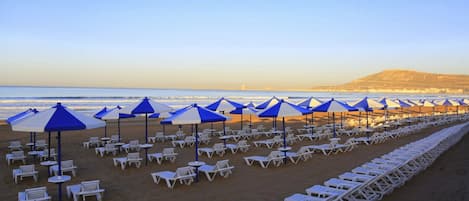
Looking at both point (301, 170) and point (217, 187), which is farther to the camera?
point (301, 170)

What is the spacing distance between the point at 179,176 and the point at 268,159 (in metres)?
3.03

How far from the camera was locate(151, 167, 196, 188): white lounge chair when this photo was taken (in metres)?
8.41

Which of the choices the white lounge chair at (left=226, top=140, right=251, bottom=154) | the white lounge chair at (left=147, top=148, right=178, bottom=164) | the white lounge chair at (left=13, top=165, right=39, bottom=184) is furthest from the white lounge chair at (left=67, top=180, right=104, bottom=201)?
the white lounge chair at (left=226, top=140, right=251, bottom=154)

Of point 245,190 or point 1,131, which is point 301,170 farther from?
point 1,131

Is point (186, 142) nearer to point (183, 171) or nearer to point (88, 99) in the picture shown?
point (183, 171)

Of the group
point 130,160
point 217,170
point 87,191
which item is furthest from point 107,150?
point 87,191

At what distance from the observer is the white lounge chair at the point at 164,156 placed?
444 inches

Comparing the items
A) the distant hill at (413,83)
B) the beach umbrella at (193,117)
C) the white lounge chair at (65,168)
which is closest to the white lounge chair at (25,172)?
the white lounge chair at (65,168)

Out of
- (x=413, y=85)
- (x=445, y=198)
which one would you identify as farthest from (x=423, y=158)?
(x=413, y=85)

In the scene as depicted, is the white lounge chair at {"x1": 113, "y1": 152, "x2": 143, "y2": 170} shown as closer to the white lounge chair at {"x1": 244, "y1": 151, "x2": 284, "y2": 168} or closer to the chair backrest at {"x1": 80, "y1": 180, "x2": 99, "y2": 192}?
the chair backrest at {"x1": 80, "y1": 180, "x2": 99, "y2": 192}

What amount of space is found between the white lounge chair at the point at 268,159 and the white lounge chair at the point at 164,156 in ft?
7.46

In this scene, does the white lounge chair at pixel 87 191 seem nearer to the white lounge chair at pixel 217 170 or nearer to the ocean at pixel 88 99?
the white lounge chair at pixel 217 170

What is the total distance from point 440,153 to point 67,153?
40.5 ft

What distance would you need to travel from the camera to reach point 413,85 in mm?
167000
